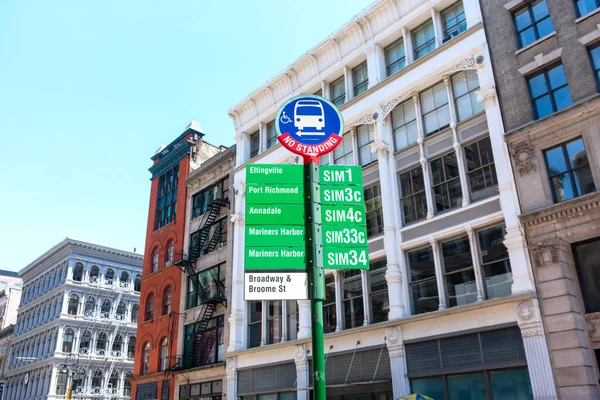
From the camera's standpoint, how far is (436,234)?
2006 cm

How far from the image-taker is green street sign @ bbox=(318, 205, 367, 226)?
805cm

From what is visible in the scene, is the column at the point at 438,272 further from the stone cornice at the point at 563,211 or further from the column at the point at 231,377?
the column at the point at 231,377

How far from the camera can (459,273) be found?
1923 cm

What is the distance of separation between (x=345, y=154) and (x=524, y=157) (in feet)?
30.8

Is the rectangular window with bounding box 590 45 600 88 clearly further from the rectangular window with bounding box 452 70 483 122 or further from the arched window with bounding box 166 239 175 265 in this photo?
the arched window with bounding box 166 239 175 265

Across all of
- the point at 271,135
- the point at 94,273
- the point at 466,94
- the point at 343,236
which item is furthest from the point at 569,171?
the point at 94,273

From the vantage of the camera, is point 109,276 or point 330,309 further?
point 109,276

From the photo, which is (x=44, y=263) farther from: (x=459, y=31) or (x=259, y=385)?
(x=459, y=31)

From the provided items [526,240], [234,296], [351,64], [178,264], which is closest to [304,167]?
[526,240]

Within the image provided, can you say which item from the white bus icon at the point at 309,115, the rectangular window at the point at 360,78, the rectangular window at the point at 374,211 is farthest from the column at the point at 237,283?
the white bus icon at the point at 309,115

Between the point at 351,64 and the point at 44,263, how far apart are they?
179 ft

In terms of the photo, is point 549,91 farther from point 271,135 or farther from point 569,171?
point 271,135

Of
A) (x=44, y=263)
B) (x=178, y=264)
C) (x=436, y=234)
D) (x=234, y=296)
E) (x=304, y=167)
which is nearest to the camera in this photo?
(x=304, y=167)

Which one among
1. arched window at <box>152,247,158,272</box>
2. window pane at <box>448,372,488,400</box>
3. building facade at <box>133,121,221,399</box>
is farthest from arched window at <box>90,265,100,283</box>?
window pane at <box>448,372,488,400</box>
